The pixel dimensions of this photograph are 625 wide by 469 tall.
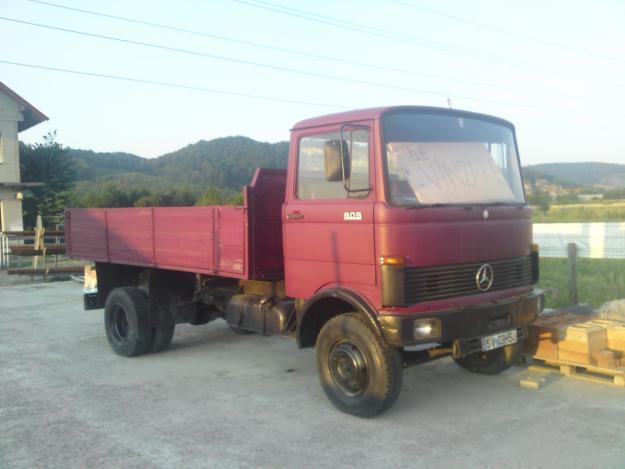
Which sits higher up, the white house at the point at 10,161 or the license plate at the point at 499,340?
the white house at the point at 10,161

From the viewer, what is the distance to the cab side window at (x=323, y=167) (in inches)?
201

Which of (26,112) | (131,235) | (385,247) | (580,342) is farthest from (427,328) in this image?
(26,112)

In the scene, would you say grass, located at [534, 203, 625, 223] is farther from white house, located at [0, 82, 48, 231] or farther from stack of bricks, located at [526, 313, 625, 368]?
stack of bricks, located at [526, 313, 625, 368]

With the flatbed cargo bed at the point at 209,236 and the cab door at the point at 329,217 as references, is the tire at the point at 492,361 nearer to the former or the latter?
the cab door at the point at 329,217

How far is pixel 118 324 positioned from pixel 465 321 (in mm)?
5043

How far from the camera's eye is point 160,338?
26.0ft

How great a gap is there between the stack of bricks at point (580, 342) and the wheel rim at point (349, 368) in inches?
85.8

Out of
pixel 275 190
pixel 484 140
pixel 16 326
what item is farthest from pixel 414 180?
pixel 16 326

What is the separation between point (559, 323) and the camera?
21.2 feet

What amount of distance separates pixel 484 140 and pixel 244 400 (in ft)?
10.8

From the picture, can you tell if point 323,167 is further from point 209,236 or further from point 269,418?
point 269,418

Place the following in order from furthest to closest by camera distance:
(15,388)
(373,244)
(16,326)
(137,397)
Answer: (16,326), (15,388), (137,397), (373,244)

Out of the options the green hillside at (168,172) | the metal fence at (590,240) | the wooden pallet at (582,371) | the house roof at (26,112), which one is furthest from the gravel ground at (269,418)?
the green hillside at (168,172)

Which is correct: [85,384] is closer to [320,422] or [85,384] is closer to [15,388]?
[15,388]
